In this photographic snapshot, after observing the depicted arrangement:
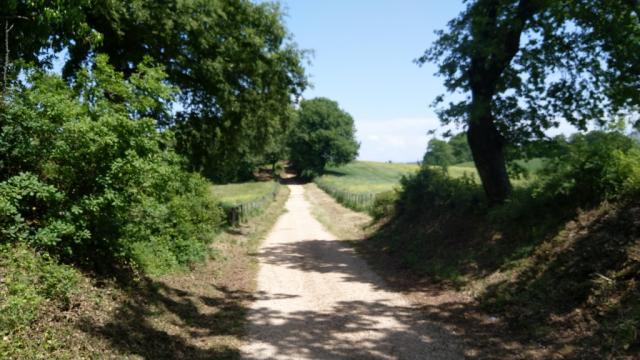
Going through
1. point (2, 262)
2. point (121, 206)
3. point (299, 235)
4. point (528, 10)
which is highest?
point (528, 10)

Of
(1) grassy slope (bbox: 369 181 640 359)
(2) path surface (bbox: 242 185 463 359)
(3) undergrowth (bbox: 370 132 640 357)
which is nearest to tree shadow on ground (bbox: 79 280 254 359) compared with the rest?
(2) path surface (bbox: 242 185 463 359)

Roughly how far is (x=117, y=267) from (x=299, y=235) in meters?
15.2

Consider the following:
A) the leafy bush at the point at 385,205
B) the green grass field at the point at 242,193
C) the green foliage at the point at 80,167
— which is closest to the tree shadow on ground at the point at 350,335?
the green foliage at the point at 80,167

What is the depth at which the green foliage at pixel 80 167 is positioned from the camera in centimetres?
760

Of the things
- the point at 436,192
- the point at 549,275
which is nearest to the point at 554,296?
the point at 549,275

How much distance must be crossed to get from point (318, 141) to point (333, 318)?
253ft

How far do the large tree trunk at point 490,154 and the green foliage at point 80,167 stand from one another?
33.7 feet

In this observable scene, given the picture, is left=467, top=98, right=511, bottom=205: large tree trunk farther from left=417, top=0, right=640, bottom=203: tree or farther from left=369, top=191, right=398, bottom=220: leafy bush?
left=369, top=191, right=398, bottom=220: leafy bush

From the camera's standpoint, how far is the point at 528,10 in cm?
1395

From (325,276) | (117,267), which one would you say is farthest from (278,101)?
(117,267)

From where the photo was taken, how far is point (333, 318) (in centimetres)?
998

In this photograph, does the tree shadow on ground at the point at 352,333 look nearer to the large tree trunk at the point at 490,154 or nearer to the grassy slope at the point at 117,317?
the grassy slope at the point at 117,317

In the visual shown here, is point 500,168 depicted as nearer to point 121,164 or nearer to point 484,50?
point 484,50

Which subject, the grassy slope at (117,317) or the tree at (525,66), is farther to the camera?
the tree at (525,66)
